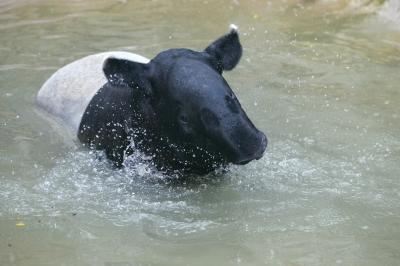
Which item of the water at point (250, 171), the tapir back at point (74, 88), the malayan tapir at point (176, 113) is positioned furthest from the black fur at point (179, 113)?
the tapir back at point (74, 88)

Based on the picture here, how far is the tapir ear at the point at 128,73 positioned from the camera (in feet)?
18.9

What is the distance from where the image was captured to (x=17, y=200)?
5.72 meters

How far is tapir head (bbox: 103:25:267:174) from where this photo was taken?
201 inches

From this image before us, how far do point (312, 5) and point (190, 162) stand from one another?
669cm

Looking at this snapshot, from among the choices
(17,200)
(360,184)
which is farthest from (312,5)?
(17,200)

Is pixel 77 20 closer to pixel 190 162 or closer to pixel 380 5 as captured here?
pixel 380 5

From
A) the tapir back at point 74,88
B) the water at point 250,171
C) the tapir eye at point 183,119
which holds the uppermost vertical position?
the tapir eye at point 183,119

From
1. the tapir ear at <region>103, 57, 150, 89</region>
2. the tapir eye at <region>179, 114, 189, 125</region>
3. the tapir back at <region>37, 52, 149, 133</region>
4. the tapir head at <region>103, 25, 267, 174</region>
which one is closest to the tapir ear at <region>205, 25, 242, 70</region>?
the tapir head at <region>103, 25, 267, 174</region>

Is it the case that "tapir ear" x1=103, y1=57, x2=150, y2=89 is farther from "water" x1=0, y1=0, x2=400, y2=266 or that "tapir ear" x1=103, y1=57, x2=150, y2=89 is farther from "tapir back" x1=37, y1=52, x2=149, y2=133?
"tapir back" x1=37, y1=52, x2=149, y2=133

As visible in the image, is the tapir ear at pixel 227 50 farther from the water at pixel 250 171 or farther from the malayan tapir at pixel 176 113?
the water at pixel 250 171

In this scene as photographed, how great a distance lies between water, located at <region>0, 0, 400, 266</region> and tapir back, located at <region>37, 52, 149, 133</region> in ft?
0.64

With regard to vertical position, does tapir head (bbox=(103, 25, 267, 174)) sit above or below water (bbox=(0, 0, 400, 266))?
above

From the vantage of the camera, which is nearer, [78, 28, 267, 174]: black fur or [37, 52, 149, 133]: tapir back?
[78, 28, 267, 174]: black fur

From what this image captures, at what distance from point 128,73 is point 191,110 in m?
0.72
